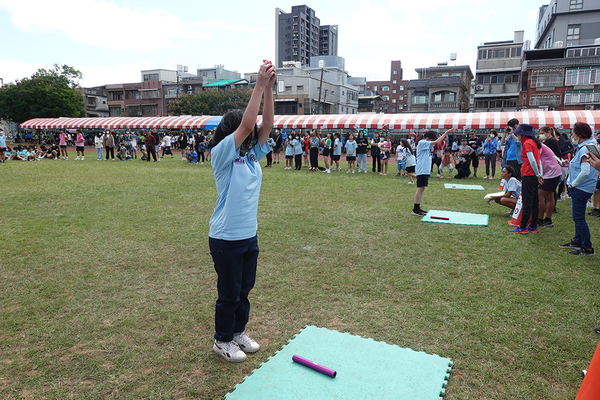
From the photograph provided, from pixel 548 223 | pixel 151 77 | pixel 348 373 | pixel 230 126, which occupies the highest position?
pixel 151 77

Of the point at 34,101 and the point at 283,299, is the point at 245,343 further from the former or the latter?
the point at 34,101

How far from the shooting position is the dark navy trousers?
2.82m

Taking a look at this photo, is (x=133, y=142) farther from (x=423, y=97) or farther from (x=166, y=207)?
(x=423, y=97)

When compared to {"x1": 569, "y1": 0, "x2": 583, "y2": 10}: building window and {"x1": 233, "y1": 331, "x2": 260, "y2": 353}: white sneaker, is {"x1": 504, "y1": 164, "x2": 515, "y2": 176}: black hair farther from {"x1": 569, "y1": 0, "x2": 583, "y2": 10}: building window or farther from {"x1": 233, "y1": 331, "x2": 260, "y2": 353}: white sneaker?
{"x1": 569, "y1": 0, "x2": 583, "y2": 10}: building window

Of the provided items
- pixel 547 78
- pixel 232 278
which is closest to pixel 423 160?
pixel 232 278

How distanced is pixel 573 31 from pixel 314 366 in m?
62.4

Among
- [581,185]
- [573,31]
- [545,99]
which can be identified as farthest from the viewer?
Result: [573,31]

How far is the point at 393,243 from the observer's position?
20.7 feet

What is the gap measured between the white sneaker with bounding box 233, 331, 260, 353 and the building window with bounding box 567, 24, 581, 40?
6223cm

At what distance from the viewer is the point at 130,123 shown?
117 ft

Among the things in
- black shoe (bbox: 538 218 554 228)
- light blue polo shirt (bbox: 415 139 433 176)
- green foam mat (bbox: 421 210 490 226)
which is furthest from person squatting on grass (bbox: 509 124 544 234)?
light blue polo shirt (bbox: 415 139 433 176)

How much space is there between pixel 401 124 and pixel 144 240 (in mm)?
21687

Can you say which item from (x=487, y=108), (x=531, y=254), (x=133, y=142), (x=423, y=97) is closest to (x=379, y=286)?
(x=531, y=254)

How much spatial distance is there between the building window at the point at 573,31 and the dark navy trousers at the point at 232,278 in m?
62.1
